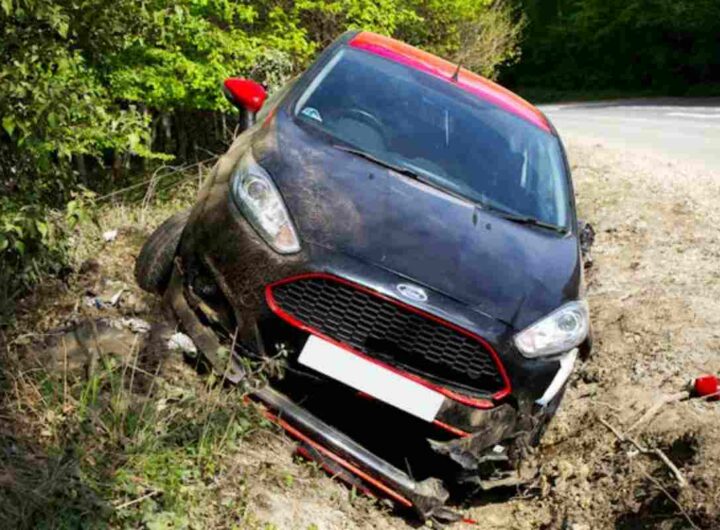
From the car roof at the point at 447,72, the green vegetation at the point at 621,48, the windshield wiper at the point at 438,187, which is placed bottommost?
the green vegetation at the point at 621,48

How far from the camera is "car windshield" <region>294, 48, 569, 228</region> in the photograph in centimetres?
456

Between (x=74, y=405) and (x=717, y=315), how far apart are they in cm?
395

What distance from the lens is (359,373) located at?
365 centimetres

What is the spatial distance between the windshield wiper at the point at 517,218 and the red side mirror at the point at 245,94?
156 centimetres

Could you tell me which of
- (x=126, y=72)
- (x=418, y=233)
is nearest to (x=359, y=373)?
(x=418, y=233)

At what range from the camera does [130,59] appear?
415 inches

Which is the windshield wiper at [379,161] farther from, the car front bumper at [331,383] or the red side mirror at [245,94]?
the red side mirror at [245,94]

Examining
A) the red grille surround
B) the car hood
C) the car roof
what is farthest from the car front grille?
the car roof

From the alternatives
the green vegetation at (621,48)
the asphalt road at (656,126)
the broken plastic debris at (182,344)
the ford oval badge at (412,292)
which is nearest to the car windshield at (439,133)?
the ford oval badge at (412,292)

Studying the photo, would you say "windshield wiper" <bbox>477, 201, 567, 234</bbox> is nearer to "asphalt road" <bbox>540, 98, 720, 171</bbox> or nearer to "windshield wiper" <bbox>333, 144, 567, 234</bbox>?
"windshield wiper" <bbox>333, 144, 567, 234</bbox>

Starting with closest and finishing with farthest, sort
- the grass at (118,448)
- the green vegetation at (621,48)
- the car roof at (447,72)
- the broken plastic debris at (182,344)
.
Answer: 1. the grass at (118,448)
2. the broken plastic debris at (182,344)
3. the car roof at (447,72)
4. the green vegetation at (621,48)

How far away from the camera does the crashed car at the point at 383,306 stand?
144 inches

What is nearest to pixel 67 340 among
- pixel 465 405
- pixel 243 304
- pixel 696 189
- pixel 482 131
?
pixel 243 304

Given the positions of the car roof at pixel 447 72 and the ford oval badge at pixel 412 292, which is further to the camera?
the car roof at pixel 447 72
